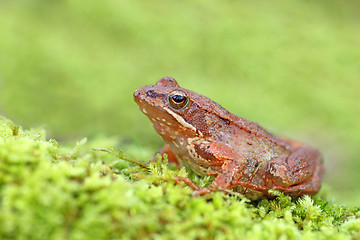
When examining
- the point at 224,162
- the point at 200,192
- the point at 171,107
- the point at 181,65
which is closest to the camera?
the point at 200,192

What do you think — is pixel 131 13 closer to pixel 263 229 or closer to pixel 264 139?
pixel 264 139

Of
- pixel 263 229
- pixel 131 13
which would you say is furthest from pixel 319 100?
pixel 263 229

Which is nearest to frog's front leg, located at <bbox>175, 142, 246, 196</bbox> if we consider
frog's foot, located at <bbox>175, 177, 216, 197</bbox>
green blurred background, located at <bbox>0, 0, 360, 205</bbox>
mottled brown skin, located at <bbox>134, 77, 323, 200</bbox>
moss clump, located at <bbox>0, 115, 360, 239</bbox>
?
mottled brown skin, located at <bbox>134, 77, 323, 200</bbox>

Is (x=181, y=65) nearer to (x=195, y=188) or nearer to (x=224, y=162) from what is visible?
(x=224, y=162)

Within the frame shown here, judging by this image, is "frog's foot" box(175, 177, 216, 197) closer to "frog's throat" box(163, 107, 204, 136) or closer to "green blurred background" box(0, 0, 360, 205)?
"frog's throat" box(163, 107, 204, 136)

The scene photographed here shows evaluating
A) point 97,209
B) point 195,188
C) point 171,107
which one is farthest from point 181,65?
point 97,209

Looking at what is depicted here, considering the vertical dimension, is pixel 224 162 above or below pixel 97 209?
above
